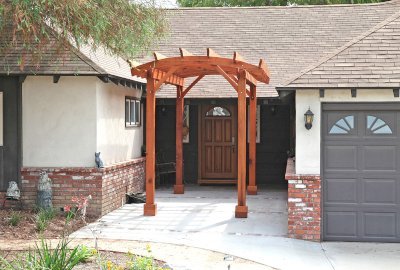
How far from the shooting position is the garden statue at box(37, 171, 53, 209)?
37.3 ft

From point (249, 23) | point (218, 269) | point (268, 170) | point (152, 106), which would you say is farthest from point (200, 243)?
point (249, 23)

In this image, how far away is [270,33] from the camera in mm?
18031

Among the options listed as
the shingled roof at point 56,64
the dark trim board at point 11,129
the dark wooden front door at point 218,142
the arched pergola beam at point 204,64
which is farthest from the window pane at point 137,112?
the dark trim board at point 11,129

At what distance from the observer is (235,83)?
11711 mm

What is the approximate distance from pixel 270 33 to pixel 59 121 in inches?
335

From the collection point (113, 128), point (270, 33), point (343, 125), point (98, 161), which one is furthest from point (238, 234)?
point (270, 33)

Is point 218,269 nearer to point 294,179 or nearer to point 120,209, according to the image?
point 294,179

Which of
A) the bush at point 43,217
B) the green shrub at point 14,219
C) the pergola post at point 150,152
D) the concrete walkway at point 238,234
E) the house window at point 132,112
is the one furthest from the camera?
the house window at point 132,112

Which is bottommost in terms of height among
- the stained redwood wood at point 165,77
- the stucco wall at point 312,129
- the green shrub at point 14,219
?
the green shrub at point 14,219

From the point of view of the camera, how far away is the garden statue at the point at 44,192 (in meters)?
11.4

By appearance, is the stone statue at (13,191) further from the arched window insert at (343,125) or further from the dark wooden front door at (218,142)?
the dark wooden front door at (218,142)

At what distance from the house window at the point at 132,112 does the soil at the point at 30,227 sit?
12.5ft

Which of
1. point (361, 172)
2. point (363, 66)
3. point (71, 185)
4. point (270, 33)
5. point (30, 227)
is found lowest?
point (30, 227)

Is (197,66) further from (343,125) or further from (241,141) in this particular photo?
(343,125)
